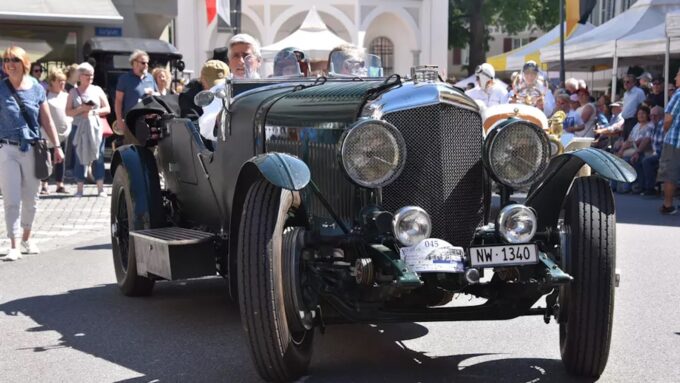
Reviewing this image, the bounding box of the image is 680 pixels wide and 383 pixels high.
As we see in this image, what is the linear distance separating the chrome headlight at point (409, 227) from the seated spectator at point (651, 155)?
11621 mm

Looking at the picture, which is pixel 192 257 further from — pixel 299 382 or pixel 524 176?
pixel 524 176

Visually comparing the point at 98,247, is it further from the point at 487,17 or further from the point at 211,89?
the point at 487,17

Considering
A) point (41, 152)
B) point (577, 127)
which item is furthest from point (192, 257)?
point (577, 127)

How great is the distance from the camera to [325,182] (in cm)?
552

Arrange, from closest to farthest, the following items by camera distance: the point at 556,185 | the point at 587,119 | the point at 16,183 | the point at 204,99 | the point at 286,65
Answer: the point at 556,185 < the point at 204,99 < the point at 286,65 < the point at 16,183 < the point at 587,119

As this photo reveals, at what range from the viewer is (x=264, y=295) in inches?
189

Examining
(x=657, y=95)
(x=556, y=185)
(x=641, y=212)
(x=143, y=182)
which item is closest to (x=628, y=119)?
(x=657, y=95)

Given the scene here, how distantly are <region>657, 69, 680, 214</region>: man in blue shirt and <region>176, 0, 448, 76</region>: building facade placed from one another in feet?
93.0

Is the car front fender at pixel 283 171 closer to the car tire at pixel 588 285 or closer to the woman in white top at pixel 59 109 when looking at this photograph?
the car tire at pixel 588 285

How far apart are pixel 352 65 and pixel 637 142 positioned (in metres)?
10.3

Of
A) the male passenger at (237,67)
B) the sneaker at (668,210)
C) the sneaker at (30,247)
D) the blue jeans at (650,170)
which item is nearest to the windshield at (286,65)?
the male passenger at (237,67)

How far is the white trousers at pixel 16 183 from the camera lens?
30.2 ft

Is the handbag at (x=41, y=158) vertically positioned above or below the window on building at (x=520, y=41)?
below

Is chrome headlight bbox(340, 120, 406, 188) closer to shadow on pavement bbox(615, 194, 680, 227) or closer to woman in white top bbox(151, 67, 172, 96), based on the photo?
shadow on pavement bbox(615, 194, 680, 227)
